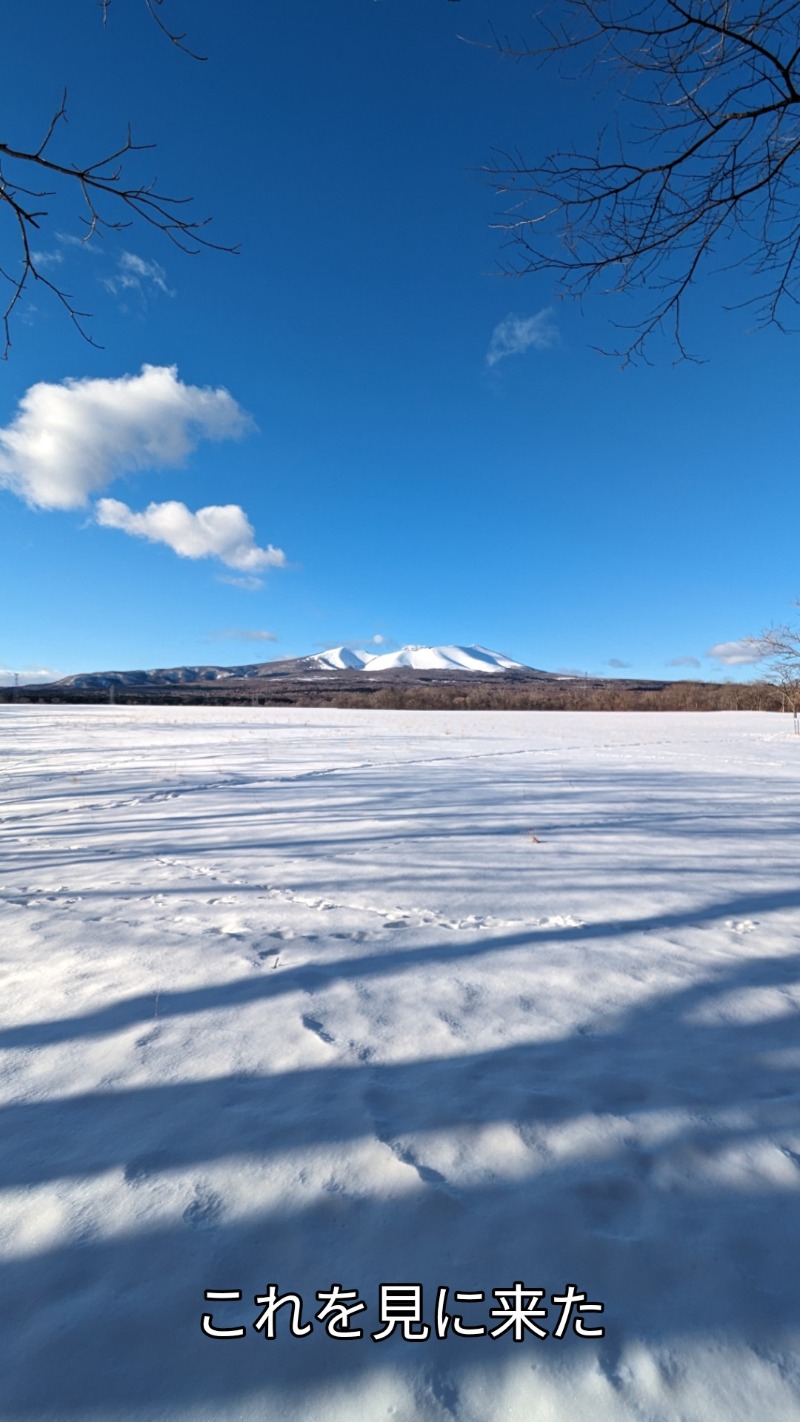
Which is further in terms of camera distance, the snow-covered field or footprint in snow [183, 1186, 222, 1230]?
footprint in snow [183, 1186, 222, 1230]

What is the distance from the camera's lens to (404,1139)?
4.27 ft

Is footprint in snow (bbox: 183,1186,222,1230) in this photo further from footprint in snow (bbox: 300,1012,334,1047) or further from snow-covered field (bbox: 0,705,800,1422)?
footprint in snow (bbox: 300,1012,334,1047)

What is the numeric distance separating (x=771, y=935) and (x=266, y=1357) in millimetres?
Result: 2123

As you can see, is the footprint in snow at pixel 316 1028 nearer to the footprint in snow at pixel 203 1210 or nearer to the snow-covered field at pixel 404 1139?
the snow-covered field at pixel 404 1139

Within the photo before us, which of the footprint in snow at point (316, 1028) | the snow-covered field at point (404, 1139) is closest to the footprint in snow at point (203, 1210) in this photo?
the snow-covered field at point (404, 1139)

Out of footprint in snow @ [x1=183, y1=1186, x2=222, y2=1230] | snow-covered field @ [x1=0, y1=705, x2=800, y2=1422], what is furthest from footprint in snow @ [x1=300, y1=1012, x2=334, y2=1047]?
footprint in snow @ [x1=183, y1=1186, x2=222, y2=1230]

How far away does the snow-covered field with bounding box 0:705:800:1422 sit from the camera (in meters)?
0.89

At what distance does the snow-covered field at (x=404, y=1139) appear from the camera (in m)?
0.89

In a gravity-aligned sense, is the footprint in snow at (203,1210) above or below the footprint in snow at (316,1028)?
below

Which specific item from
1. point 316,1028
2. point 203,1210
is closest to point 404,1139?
point 203,1210

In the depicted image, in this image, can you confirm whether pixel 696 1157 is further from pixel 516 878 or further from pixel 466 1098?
pixel 516 878

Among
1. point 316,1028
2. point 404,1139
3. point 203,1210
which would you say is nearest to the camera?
point 203,1210

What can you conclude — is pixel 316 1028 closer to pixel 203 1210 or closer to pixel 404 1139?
pixel 404 1139

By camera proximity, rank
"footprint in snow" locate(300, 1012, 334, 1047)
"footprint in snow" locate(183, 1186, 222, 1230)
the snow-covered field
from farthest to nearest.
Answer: "footprint in snow" locate(300, 1012, 334, 1047) < "footprint in snow" locate(183, 1186, 222, 1230) < the snow-covered field
